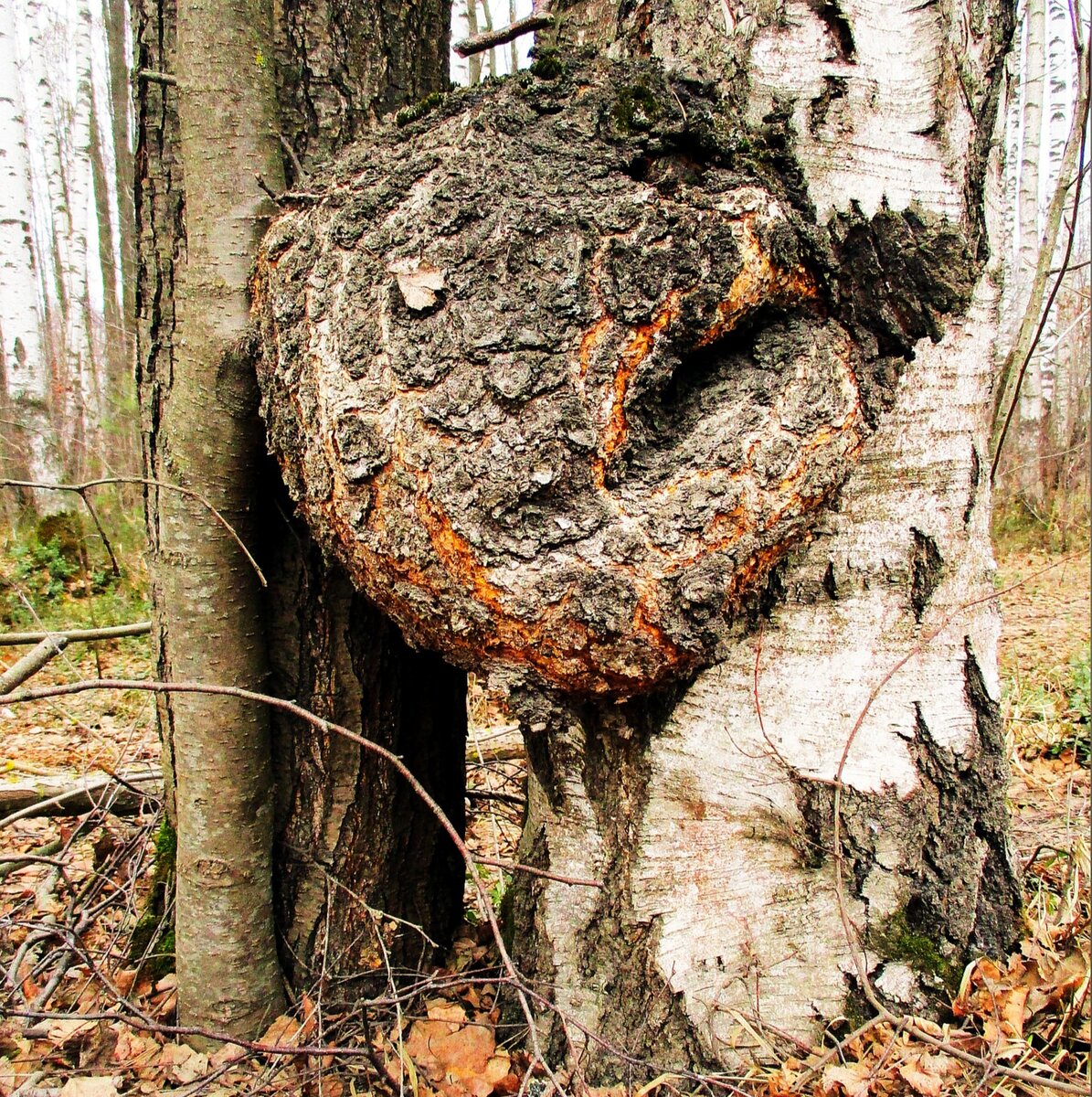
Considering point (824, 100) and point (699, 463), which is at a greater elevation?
point (824, 100)

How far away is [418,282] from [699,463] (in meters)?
0.59

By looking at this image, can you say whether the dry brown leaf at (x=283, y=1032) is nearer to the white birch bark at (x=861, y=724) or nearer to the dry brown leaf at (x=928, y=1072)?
the white birch bark at (x=861, y=724)

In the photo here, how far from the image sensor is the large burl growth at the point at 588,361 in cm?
131

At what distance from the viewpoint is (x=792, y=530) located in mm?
1426

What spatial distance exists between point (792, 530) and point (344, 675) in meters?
1.26

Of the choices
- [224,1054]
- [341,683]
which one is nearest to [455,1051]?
[224,1054]

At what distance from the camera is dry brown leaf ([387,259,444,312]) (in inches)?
53.4

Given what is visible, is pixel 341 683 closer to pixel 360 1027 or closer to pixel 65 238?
pixel 360 1027

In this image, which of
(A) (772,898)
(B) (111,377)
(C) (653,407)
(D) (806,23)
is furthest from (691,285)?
(B) (111,377)

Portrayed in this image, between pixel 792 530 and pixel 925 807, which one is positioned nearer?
pixel 792 530

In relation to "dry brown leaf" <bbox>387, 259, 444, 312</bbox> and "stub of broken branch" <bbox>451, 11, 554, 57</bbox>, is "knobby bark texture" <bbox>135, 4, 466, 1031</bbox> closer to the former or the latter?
"stub of broken branch" <bbox>451, 11, 554, 57</bbox>

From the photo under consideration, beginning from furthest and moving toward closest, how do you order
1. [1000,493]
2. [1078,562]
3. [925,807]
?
[1000,493]
[1078,562]
[925,807]

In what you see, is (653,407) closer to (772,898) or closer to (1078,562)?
(772,898)

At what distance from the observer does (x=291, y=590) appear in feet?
6.74
